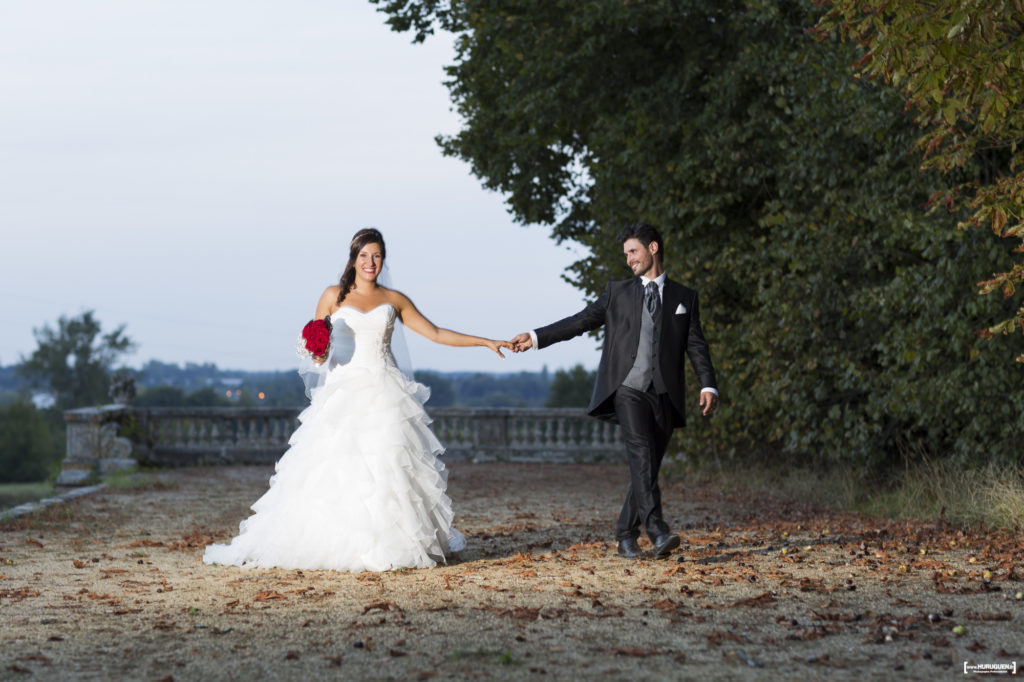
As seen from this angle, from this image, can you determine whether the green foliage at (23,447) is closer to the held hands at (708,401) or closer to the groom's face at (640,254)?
the groom's face at (640,254)

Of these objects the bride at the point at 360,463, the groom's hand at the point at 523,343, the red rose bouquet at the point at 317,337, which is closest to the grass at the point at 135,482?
the bride at the point at 360,463

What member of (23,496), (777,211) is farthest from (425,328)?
(23,496)

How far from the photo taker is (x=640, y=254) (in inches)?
304

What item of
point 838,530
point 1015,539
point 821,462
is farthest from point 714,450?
point 1015,539

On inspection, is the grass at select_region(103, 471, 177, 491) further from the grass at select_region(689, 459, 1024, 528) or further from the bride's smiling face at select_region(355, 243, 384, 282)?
the bride's smiling face at select_region(355, 243, 384, 282)

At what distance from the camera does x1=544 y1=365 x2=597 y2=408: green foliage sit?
5931 centimetres

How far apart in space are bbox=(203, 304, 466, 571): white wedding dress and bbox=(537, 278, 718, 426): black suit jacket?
4.61 feet

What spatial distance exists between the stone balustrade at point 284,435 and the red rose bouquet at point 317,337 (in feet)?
44.8

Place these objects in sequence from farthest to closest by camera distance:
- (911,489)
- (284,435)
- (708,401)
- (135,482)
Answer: (284,435) < (135,482) < (911,489) < (708,401)

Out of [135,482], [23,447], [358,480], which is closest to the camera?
[358,480]

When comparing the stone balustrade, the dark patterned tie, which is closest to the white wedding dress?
the dark patterned tie

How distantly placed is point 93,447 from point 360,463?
13889 millimetres

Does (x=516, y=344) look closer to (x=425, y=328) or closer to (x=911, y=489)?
(x=425, y=328)

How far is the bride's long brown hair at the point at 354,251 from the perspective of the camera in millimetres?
8172
